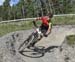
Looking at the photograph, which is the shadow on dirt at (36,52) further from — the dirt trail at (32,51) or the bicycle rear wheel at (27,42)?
the bicycle rear wheel at (27,42)

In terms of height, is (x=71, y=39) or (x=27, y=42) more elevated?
(x=27, y=42)

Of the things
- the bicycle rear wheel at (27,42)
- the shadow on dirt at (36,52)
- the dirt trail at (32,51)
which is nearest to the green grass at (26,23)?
the dirt trail at (32,51)

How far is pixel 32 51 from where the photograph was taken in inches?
686

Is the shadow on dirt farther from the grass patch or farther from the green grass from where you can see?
the green grass

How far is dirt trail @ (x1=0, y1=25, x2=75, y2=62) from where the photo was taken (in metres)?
15.9

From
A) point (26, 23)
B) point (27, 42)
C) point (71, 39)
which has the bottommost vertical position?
point (26, 23)

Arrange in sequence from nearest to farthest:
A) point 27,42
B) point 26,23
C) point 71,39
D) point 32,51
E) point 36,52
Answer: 1. point 27,42
2. point 36,52
3. point 32,51
4. point 71,39
5. point 26,23

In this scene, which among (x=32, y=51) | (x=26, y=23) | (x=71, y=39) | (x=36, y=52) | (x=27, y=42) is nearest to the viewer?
(x=27, y=42)

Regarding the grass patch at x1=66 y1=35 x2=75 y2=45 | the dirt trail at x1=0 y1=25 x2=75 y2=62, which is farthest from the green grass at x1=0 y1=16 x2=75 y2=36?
the grass patch at x1=66 y1=35 x2=75 y2=45

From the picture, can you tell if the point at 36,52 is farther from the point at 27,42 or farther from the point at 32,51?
the point at 27,42

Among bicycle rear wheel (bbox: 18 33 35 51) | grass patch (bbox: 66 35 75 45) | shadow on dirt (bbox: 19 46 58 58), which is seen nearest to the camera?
shadow on dirt (bbox: 19 46 58 58)

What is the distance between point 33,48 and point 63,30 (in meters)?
4.98

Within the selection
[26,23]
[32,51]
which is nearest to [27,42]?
[32,51]

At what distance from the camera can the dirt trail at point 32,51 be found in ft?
52.1
